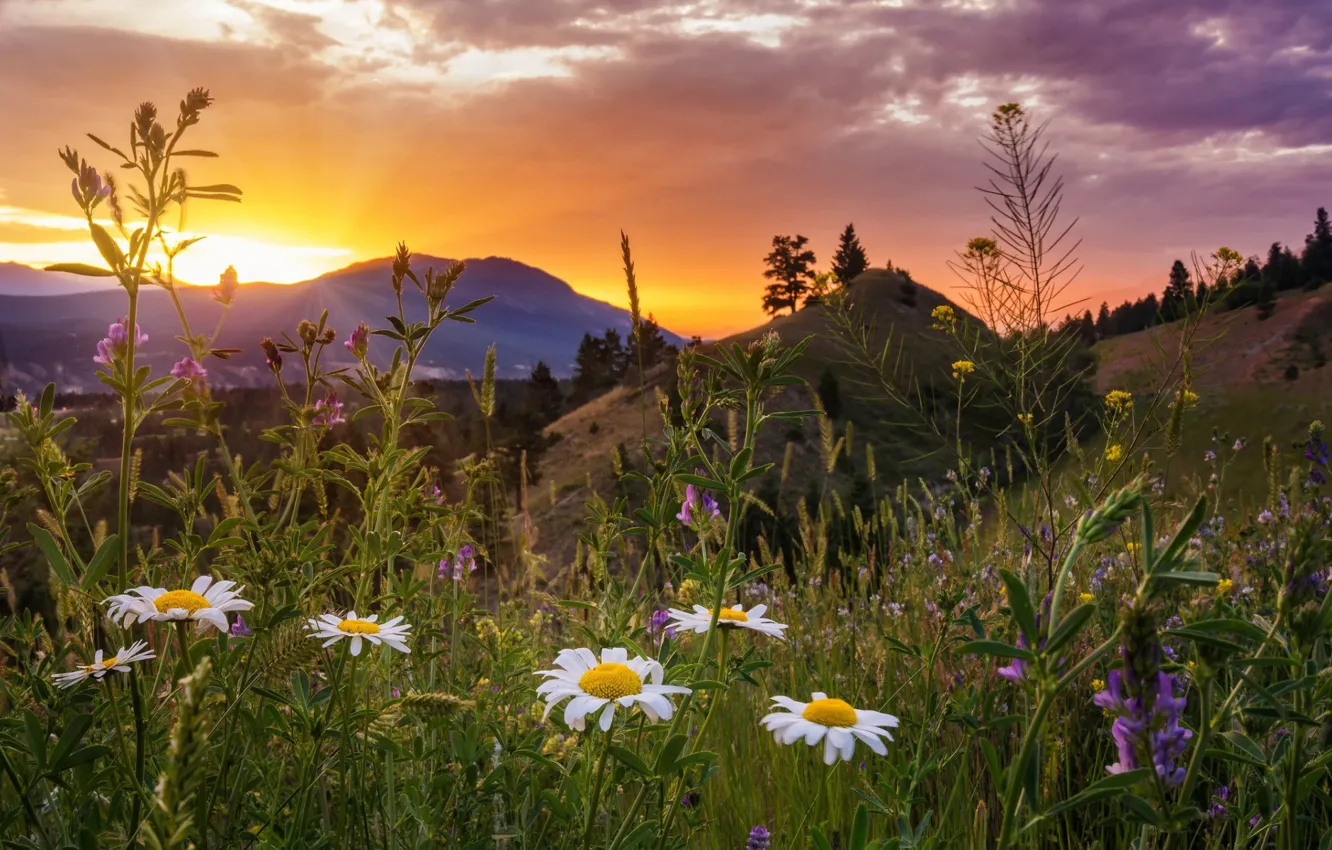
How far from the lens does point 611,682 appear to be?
1431 mm

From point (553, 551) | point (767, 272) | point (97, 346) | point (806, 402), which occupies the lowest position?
point (553, 551)

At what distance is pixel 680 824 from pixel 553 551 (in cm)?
2602

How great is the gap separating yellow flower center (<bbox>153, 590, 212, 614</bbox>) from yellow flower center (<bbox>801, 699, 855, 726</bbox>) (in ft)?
3.84

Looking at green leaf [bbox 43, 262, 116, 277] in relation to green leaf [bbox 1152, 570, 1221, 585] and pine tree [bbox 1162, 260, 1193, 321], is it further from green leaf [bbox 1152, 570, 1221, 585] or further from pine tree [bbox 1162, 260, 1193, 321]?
pine tree [bbox 1162, 260, 1193, 321]

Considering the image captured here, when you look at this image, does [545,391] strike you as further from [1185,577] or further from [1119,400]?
[1185,577]

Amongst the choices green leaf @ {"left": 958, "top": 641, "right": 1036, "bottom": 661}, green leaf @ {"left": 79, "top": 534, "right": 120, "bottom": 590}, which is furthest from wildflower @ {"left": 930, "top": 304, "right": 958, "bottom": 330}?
green leaf @ {"left": 79, "top": 534, "right": 120, "bottom": 590}

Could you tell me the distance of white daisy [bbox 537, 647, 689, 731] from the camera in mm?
1332

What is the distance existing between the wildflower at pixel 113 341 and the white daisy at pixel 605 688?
1.42 meters

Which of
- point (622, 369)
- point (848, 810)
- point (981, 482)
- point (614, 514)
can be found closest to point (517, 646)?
point (614, 514)

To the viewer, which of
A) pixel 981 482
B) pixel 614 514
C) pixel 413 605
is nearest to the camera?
pixel 614 514

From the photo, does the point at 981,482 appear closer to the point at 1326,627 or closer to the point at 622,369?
the point at 1326,627

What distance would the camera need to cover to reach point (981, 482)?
13.4ft

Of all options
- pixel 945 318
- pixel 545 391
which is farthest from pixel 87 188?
pixel 545 391

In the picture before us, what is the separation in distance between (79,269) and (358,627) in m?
1.06
